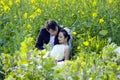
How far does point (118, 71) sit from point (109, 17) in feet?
13.0

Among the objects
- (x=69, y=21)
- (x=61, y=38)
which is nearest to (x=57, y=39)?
(x=61, y=38)

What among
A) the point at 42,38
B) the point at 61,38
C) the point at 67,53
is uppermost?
the point at 42,38

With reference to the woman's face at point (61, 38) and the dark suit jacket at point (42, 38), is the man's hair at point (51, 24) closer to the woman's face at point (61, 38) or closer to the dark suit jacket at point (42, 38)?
the woman's face at point (61, 38)

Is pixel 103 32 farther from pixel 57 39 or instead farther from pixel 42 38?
Answer: pixel 42 38

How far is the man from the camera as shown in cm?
492

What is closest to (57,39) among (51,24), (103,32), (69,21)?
(51,24)

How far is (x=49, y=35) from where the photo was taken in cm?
519

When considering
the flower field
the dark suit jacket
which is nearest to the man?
the dark suit jacket

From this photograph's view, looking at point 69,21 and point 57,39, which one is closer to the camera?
point 57,39

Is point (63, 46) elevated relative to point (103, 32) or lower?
lower

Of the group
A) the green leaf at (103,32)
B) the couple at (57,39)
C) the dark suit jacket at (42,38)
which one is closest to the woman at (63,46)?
the couple at (57,39)

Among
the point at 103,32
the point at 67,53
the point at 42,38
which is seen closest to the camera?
the point at 67,53

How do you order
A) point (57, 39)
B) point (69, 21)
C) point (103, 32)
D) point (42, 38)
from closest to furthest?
point (57, 39)
point (42, 38)
point (103, 32)
point (69, 21)

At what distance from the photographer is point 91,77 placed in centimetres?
177
